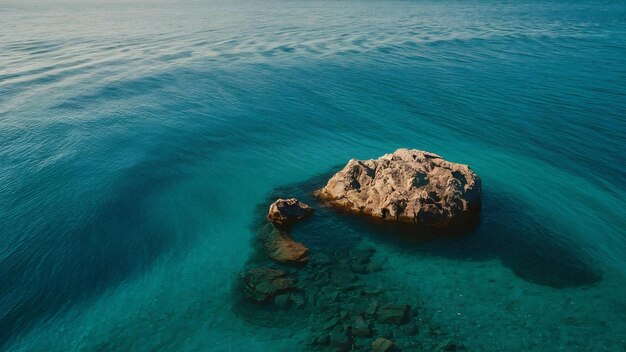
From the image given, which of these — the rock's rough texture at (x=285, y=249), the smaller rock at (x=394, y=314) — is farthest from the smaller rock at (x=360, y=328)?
the rock's rough texture at (x=285, y=249)

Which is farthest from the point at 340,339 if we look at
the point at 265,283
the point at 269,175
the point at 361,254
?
the point at 269,175

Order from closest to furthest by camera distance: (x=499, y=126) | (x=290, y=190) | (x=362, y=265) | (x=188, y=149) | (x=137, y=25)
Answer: (x=362, y=265) → (x=290, y=190) → (x=188, y=149) → (x=499, y=126) → (x=137, y=25)

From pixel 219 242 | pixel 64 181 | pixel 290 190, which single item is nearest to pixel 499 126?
pixel 290 190

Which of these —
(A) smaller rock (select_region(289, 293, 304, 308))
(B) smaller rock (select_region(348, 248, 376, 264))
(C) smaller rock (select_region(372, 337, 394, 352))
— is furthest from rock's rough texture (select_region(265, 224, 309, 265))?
(C) smaller rock (select_region(372, 337, 394, 352))

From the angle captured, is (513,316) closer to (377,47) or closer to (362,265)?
(362,265)

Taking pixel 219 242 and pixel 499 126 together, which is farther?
pixel 499 126

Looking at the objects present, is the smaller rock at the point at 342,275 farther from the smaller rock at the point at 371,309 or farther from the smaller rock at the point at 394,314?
the smaller rock at the point at 394,314
